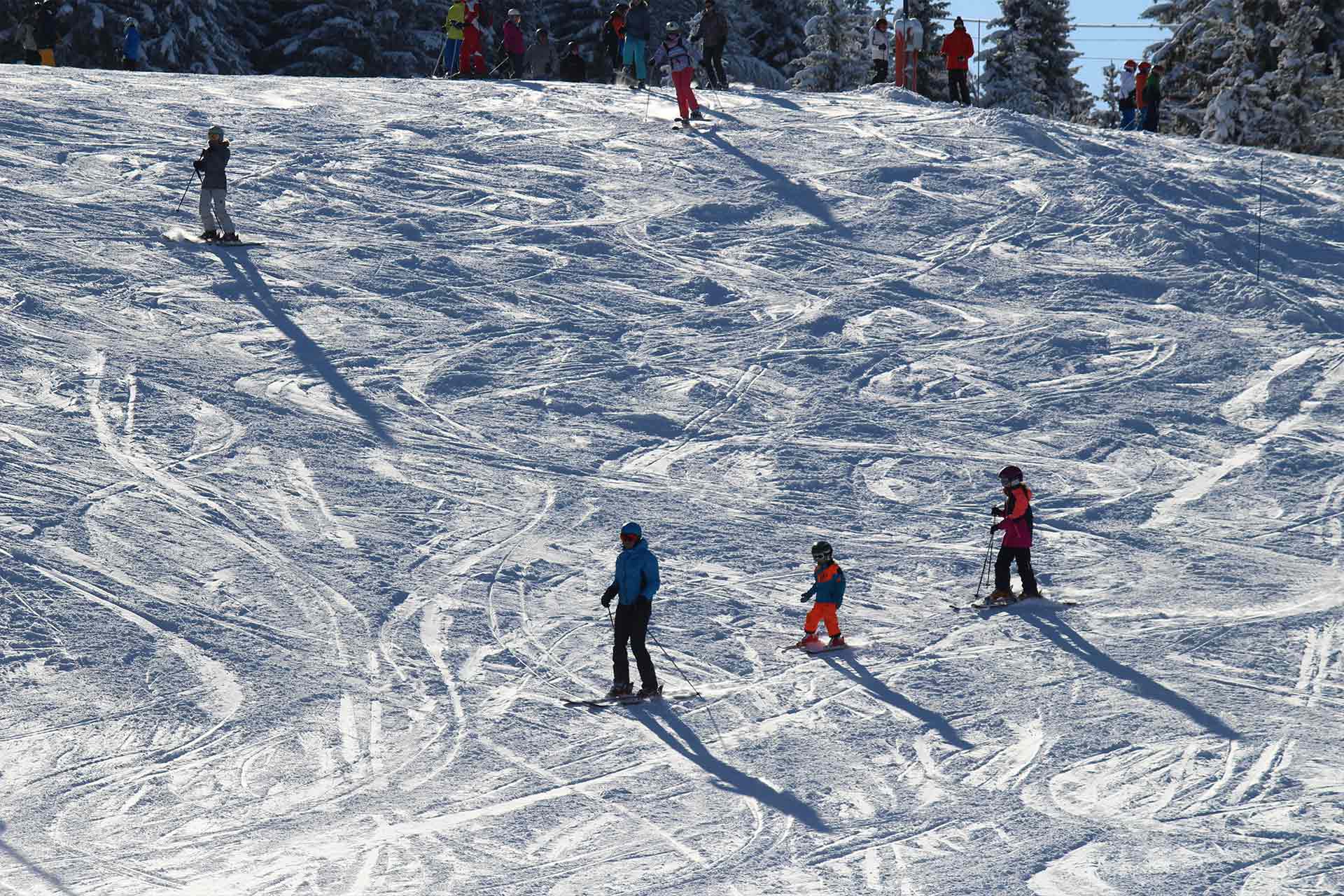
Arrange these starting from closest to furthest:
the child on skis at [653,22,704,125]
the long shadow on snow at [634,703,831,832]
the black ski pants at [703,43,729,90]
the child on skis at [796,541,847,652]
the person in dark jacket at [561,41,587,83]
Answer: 1. the long shadow on snow at [634,703,831,832]
2. the child on skis at [796,541,847,652]
3. the child on skis at [653,22,704,125]
4. the black ski pants at [703,43,729,90]
5. the person in dark jacket at [561,41,587,83]

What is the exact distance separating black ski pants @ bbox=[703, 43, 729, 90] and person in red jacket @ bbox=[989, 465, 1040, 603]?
14.6 meters

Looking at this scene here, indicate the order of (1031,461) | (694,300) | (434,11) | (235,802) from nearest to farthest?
(235,802), (1031,461), (694,300), (434,11)

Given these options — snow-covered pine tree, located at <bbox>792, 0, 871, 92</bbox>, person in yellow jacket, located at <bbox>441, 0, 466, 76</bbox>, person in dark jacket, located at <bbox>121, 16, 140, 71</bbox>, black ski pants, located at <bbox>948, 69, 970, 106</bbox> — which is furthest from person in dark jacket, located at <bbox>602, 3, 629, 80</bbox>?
snow-covered pine tree, located at <bbox>792, 0, 871, 92</bbox>

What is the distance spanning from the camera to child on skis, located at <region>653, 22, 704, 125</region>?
78.2 ft

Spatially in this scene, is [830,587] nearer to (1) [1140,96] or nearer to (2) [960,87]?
(2) [960,87]

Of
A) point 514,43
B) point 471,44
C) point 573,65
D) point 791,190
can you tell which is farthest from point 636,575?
point 573,65

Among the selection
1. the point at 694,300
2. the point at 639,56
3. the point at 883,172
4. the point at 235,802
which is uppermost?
the point at 639,56

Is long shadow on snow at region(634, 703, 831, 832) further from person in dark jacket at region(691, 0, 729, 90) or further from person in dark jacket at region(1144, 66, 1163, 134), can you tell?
person in dark jacket at region(1144, 66, 1163, 134)

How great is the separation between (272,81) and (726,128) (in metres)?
7.80

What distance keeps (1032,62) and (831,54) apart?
17.3 ft

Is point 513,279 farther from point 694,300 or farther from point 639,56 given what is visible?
point 639,56

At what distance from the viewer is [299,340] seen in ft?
57.5

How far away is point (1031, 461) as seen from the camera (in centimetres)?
1597

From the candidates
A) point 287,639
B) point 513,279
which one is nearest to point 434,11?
point 513,279
